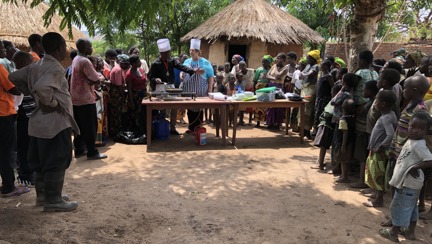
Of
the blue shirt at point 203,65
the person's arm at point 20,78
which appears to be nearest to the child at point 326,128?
the blue shirt at point 203,65

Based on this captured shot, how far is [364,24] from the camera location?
5375 mm

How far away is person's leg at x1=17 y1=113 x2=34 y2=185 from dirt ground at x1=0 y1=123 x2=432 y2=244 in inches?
15.0

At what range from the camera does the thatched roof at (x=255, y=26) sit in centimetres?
1305

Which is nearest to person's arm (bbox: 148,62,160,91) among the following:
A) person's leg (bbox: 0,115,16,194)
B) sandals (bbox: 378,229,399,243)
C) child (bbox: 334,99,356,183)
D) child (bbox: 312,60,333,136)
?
child (bbox: 312,60,333,136)

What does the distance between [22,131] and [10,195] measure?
78 cm

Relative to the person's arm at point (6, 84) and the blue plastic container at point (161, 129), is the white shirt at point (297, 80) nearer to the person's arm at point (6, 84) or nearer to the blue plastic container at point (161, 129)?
the blue plastic container at point (161, 129)

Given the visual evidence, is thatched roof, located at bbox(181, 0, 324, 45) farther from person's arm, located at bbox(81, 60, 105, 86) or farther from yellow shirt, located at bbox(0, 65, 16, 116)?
yellow shirt, located at bbox(0, 65, 16, 116)

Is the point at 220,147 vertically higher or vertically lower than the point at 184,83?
lower

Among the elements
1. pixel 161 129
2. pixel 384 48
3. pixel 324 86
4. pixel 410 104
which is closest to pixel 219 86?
pixel 161 129

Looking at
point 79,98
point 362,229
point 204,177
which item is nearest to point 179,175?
point 204,177

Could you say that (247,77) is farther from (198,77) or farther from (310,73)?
(310,73)

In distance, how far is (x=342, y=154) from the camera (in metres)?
4.56

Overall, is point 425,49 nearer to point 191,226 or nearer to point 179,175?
point 179,175

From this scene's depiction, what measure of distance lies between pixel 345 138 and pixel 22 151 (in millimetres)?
3960
